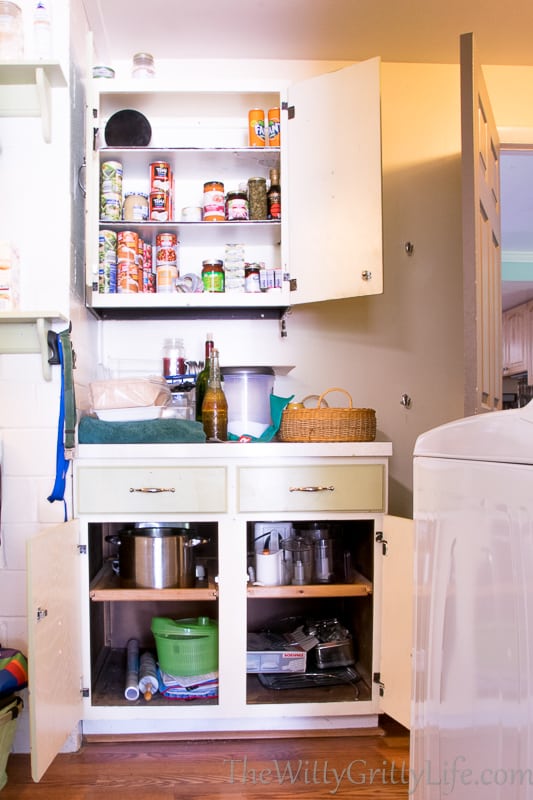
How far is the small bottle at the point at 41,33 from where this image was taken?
1.64m

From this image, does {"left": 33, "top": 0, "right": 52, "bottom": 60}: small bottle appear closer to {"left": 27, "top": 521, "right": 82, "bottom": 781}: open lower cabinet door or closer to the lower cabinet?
the lower cabinet

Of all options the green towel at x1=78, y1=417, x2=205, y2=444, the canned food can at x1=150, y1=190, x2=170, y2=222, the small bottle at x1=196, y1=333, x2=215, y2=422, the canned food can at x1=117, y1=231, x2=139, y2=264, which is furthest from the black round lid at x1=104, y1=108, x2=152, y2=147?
the green towel at x1=78, y1=417, x2=205, y2=444

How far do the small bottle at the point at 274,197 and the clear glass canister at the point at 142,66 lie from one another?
1.85 ft

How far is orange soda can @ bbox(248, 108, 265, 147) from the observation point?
2131 millimetres

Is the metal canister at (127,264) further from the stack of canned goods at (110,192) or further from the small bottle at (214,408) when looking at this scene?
the small bottle at (214,408)

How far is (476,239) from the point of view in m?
1.84

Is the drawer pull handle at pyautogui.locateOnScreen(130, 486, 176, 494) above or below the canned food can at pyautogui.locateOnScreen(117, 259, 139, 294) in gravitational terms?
below

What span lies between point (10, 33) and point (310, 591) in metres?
1.82

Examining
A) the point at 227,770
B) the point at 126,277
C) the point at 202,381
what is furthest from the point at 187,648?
the point at 126,277

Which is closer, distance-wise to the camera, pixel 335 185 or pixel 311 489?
pixel 311 489

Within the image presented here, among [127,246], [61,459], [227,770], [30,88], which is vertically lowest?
[227,770]

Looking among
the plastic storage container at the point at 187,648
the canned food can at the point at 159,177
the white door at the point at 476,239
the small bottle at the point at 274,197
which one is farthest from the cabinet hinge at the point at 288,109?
the plastic storage container at the point at 187,648

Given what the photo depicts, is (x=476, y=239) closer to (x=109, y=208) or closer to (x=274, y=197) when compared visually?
(x=274, y=197)

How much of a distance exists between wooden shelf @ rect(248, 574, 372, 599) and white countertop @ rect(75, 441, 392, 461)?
40 centimetres
